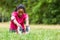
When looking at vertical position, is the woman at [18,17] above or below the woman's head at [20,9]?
below

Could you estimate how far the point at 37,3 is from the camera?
78.6 ft

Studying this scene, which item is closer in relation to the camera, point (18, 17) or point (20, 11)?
point (20, 11)

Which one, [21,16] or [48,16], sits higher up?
[21,16]

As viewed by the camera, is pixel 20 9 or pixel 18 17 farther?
pixel 18 17

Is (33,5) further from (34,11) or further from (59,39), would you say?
(59,39)

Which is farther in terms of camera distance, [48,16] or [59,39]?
[48,16]

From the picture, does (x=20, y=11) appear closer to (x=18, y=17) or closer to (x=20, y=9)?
(x=20, y=9)

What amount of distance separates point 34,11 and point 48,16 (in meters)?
1.28

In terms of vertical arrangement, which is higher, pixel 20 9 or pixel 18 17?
pixel 20 9

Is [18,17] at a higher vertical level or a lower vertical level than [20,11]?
lower

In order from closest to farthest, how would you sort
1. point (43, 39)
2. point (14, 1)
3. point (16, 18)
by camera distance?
point (43, 39)
point (16, 18)
point (14, 1)

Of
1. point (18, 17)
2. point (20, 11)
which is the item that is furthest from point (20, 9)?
point (18, 17)

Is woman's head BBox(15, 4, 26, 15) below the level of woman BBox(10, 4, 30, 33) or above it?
above

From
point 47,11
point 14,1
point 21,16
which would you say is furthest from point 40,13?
point 21,16
